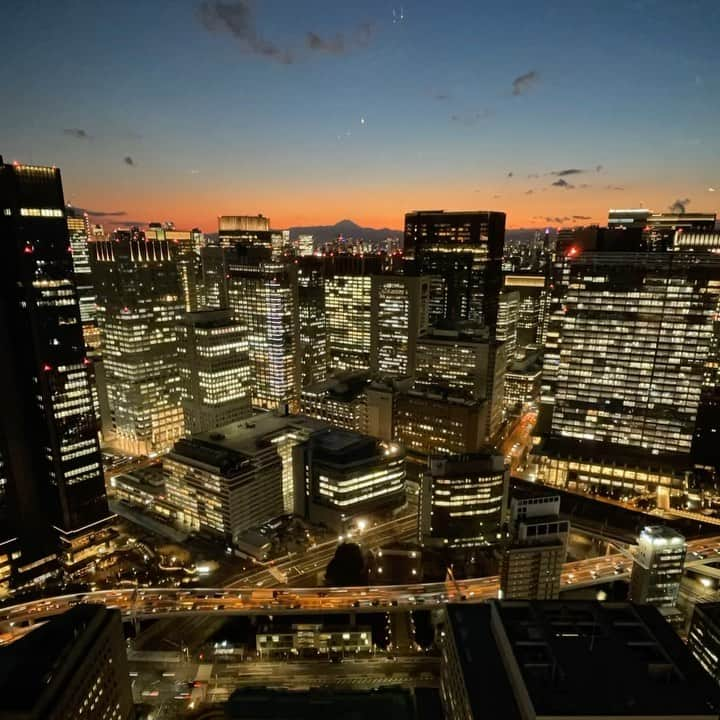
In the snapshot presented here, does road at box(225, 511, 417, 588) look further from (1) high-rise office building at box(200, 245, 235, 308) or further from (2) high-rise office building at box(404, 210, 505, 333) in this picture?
(1) high-rise office building at box(200, 245, 235, 308)

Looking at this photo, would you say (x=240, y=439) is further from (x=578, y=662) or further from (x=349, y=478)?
(x=578, y=662)

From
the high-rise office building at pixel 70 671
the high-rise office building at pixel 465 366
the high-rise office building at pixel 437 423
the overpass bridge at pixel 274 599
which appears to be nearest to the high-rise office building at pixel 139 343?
the overpass bridge at pixel 274 599

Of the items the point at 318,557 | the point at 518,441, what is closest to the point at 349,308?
the point at 518,441

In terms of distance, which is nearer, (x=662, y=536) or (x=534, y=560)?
(x=534, y=560)

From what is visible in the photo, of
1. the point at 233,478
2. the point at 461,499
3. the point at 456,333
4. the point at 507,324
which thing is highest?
the point at 456,333

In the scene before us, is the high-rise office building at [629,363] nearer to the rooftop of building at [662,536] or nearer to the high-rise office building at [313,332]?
the rooftop of building at [662,536]

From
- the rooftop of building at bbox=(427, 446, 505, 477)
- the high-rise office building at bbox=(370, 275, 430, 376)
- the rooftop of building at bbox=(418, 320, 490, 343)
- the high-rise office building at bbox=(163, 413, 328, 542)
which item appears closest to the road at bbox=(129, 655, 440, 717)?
the high-rise office building at bbox=(163, 413, 328, 542)

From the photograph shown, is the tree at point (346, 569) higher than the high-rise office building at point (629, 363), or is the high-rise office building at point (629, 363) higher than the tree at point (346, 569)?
the high-rise office building at point (629, 363)

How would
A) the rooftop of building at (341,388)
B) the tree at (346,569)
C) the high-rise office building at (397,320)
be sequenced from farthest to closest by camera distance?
the high-rise office building at (397,320), the rooftop of building at (341,388), the tree at (346,569)
